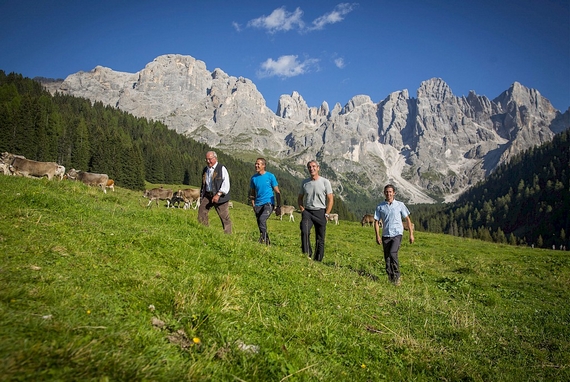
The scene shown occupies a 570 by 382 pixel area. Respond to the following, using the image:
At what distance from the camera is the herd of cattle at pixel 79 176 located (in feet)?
85.7

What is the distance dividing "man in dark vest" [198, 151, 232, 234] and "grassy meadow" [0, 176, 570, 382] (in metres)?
2.68

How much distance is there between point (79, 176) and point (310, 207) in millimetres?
37141

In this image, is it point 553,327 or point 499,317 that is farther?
point 499,317

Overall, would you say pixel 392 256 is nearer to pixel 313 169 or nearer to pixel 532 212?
pixel 313 169

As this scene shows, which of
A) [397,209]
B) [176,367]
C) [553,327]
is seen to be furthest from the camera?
[397,209]

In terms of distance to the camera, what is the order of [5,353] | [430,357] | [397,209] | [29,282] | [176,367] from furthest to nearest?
[397,209], [430,357], [29,282], [176,367], [5,353]

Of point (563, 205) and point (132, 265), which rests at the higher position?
point (563, 205)

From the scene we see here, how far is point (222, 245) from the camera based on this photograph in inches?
318

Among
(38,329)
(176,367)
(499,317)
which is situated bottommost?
(499,317)

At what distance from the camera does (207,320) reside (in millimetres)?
4113

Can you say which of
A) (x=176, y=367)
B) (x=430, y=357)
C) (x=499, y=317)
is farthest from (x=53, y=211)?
(x=499, y=317)

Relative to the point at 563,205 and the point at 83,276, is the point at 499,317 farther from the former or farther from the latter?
the point at 563,205

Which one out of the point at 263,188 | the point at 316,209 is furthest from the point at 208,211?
the point at 316,209

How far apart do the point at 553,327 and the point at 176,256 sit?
30.7 feet
